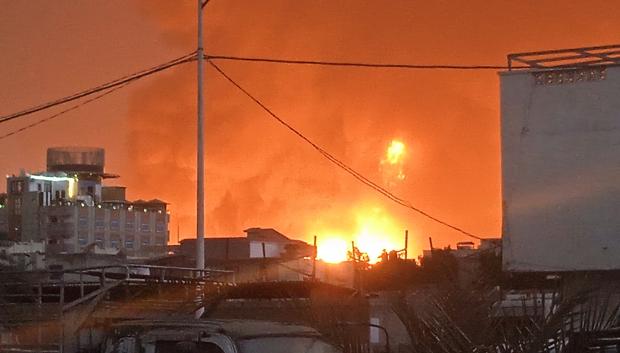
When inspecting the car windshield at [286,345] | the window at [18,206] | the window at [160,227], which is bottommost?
the car windshield at [286,345]

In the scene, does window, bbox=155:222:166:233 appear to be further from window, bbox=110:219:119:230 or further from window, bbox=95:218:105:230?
window, bbox=95:218:105:230

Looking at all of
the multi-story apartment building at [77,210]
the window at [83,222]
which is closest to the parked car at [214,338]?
the multi-story apartment building at [77,210]

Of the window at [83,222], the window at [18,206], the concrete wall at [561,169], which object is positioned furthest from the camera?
the window at [18,206]

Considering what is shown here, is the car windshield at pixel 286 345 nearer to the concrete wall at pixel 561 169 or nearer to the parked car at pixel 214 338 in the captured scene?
the parked car at pixel 214 338

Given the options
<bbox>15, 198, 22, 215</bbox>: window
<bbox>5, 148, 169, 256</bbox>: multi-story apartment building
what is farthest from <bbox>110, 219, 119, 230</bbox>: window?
<bbox>15, 198, 22, 215</bbox>: window

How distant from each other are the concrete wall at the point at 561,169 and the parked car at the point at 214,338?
17667 millimetres

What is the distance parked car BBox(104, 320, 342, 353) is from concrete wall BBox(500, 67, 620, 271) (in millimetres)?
17667

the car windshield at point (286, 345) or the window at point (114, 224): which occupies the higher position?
the window at point (114, 224)

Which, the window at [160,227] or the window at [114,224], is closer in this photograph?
the window at [114,224]

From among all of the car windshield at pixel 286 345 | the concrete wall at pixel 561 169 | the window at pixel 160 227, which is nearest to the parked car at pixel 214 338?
the car windshield at pixel 286 345

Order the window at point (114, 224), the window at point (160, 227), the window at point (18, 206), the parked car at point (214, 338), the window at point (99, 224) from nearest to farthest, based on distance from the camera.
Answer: the parked car at point (214, 338), the window at point (99, 224), the window at point (114, 224), the window at point (18, 206), the window at point (160, 227)

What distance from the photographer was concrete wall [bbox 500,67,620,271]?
25016 millimetres

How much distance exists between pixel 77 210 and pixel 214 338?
54.8 meters

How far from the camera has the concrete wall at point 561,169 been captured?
82.1 ft
